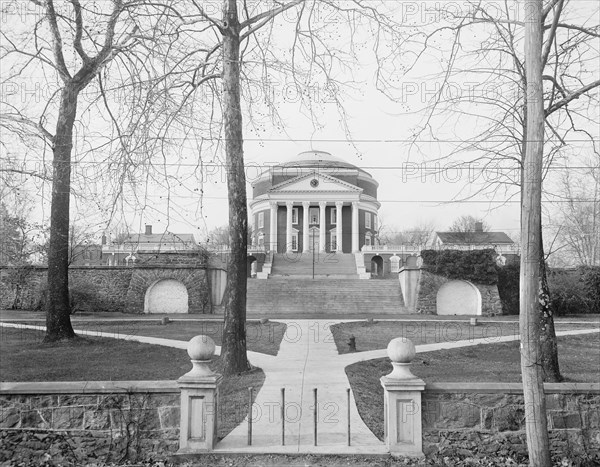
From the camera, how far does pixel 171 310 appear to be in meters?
27.3

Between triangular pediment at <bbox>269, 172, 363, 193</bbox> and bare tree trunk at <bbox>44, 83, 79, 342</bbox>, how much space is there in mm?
43508

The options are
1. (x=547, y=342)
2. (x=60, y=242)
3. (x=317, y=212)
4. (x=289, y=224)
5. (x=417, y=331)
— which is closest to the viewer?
(x=547, y=342)

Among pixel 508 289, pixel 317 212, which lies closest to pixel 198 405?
pixel 508 289

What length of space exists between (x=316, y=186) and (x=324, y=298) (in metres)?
30.7

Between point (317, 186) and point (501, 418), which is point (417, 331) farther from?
point (317, 186)

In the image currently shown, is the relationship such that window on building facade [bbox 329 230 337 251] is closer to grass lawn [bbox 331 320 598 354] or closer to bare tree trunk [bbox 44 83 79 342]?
grass lawn [bbox 331 320 598 354]

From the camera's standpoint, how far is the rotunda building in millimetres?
58406

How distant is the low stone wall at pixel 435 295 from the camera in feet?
90.4

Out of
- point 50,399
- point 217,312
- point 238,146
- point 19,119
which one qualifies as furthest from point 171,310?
point 50,399

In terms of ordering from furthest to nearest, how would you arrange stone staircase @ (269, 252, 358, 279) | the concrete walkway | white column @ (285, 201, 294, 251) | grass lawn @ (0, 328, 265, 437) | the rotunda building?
white column @ (285, 201, 294, 251), the rotunda building, stone staircase @ (269, 252, 358, 279), grass lawn @ (0, 328, 265, 437), the concrete walkway

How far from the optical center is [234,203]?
1050 centimetres

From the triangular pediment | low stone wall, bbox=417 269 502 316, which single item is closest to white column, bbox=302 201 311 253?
the triangular pediment

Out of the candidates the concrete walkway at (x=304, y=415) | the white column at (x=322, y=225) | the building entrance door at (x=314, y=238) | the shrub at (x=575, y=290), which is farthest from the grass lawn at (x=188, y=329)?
the building entrance door at (x=314, y=238)

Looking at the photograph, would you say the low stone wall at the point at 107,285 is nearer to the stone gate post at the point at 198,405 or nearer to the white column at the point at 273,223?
the stone gate post at the point at 198,405
